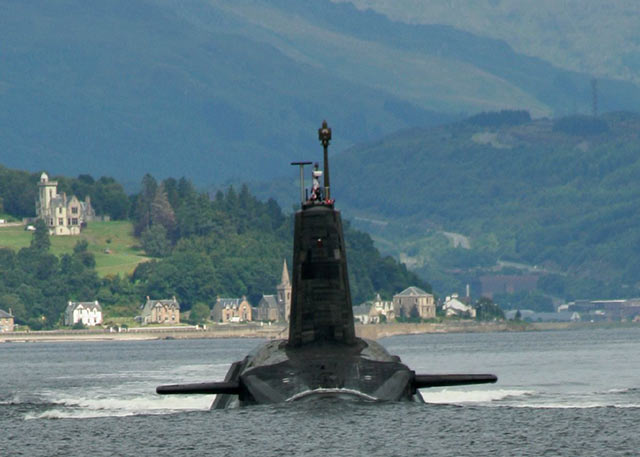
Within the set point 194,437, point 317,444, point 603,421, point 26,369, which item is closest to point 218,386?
point 194,437

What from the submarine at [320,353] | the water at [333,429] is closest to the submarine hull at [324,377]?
the submarine at [320,353]

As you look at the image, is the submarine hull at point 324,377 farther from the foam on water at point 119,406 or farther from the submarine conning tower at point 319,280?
the foam on water at point 119,406

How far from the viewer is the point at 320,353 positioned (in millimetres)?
63625

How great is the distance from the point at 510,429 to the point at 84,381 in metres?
62.9

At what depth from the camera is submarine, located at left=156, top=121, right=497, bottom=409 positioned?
195 ft

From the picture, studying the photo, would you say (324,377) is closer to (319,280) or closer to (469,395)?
(319,280)

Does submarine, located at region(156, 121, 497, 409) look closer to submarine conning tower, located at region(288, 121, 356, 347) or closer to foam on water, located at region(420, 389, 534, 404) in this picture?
submarine conning tower, located at region(288, 121, 356, 347)

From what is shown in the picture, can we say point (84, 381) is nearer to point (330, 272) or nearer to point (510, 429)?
point (330, 272)

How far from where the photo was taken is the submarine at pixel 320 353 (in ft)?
195

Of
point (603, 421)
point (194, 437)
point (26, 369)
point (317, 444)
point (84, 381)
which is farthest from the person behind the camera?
point (26, 369)

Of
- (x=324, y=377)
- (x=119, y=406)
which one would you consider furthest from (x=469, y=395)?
(x=324, y=377)

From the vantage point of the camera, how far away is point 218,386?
6019cm

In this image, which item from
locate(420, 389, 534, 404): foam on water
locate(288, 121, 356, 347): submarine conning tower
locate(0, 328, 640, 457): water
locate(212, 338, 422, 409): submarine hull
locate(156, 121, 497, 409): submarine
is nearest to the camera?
locate(0, 328, 640, 457): water

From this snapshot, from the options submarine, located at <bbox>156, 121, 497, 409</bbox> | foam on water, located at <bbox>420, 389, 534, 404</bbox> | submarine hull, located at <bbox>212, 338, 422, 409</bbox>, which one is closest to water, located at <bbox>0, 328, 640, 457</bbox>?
foam on water, located at <bbox>420, 389, 534, 404</bbox>
